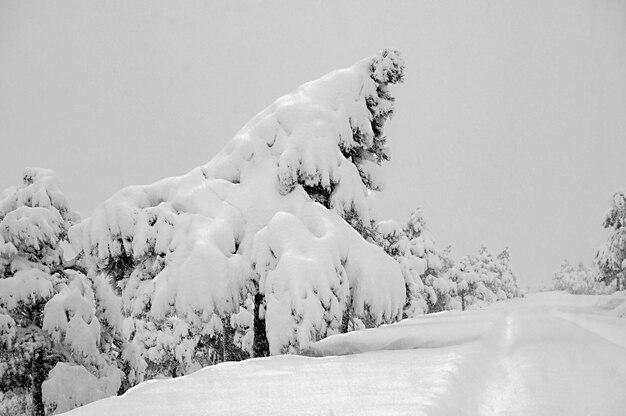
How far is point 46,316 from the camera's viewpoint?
37.2 feet

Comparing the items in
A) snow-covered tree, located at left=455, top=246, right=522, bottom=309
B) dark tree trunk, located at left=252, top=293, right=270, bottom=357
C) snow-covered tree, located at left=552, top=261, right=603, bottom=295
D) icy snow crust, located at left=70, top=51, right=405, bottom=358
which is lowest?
snow-covered tree, located at left=552, top=261, right=603, bottom=295

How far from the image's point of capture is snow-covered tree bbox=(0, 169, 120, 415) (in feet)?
37.5

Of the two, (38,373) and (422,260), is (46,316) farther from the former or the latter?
(422,260)

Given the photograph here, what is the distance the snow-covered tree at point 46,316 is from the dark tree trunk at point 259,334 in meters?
4.80

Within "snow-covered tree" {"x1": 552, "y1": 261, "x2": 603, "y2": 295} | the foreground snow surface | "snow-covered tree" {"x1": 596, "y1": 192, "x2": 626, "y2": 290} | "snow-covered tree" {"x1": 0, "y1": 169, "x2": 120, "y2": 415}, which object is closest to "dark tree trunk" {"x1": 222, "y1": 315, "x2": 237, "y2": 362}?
"snow-covered tree" {"x1": 0, "y1": 169, "x2": 120, "y2": 415}

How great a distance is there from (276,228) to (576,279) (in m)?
100

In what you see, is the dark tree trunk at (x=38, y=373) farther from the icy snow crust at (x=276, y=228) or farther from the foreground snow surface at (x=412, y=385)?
the foreground snow surface at (x=412, y=385)

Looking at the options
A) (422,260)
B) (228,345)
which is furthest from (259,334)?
(422,260)

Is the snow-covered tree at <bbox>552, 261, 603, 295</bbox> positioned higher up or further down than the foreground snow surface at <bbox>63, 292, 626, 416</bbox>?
further down

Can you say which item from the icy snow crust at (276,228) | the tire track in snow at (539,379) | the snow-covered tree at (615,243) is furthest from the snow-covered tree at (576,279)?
the tire track in snow at (539,379)

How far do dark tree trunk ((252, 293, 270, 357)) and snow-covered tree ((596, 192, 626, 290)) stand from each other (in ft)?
83.2

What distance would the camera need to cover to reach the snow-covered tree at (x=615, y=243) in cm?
2708

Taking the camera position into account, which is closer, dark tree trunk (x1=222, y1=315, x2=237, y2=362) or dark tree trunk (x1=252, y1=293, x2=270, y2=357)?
dark tree trunk (x1=252, y1=293, x2=270, y2=357)

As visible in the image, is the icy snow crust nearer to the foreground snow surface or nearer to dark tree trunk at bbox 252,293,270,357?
dark tree trunk at bbox 252,293,270,357
